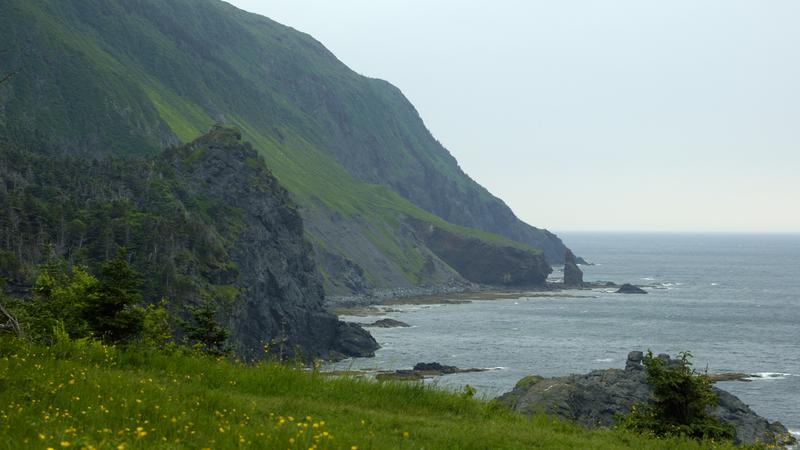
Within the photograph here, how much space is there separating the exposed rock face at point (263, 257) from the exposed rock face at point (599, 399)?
53256 mm

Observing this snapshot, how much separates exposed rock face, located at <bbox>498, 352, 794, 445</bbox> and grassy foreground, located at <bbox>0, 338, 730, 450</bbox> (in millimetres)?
21060

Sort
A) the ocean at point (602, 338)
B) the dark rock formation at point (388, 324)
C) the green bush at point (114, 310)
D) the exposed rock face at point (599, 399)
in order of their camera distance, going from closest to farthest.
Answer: the green bush at point (114, 310) → the exposed rock face at point (599, 399) → the ocean at point (602, 338) → the dark rock formation at point (388, 324)

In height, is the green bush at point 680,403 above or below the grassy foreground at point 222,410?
below

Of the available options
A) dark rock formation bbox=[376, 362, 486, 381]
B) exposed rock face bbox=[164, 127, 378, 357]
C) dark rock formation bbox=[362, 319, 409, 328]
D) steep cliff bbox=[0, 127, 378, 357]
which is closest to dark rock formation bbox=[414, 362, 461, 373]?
dark rock formation bbox=[376, 362, 486, 381]

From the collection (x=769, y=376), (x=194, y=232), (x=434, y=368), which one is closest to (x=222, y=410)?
(x=434, y=368)

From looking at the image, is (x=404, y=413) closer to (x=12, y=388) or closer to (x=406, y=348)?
(x=12, y=388)

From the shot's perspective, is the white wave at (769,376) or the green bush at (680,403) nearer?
the green bush at (680,403)

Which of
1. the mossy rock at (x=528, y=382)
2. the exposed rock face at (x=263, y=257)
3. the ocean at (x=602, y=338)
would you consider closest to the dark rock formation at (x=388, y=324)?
the ocean at (x=602, y=338)

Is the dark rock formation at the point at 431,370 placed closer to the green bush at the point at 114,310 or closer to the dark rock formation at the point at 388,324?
the dark rock formation at the point at 388,324

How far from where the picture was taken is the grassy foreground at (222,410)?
11906 millimetres

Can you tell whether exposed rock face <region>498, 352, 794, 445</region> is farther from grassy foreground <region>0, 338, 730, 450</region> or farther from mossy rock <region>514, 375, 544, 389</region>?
grassy foreground <region>0, 338, 730, 450</region>

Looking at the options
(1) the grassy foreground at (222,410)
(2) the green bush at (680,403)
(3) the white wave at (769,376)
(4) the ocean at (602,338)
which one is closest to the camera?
(1) the grassy foreground at (222,410)

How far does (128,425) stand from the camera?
40.7 ft

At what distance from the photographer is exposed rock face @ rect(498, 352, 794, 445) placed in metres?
42.2
